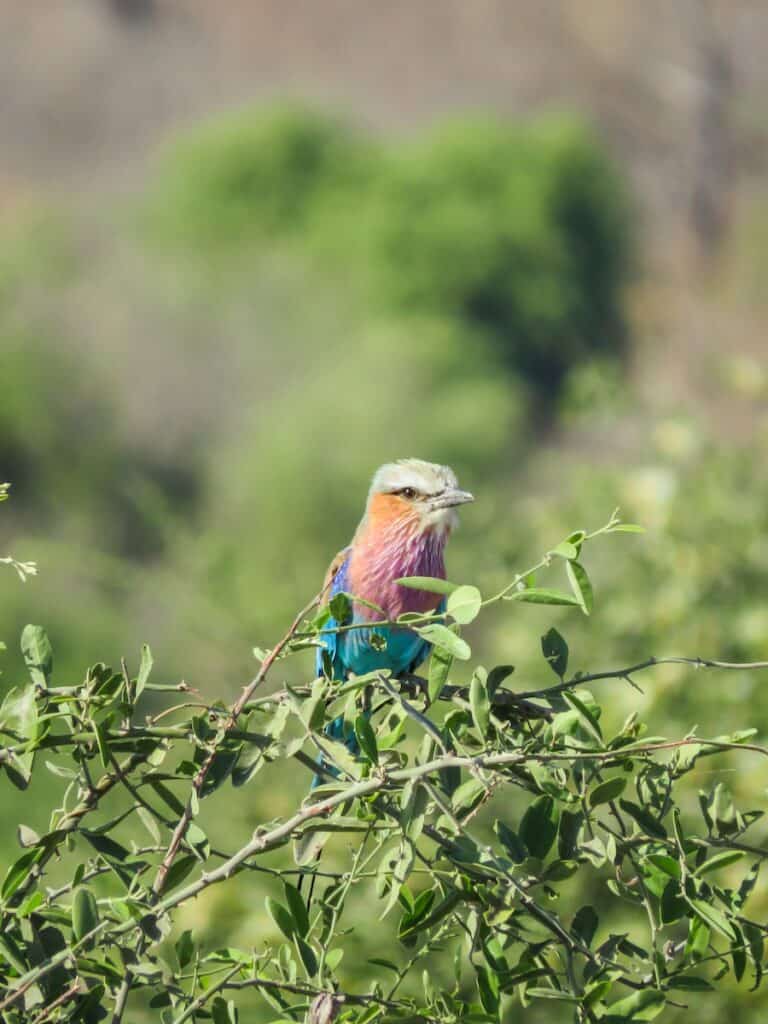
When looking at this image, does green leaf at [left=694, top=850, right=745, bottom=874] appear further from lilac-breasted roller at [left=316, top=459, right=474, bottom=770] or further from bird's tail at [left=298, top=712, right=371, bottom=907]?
lilac-breasted roller at [left=316, top=459, right=474, bottom=770]

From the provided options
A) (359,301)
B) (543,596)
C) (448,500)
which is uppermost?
(359,301)

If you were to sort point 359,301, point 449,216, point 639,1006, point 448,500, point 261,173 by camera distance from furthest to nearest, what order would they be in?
point 261,173 → point 449,216 → point 359,301 → point 448,500 → point 639,1006

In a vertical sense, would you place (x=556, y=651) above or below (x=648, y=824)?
above

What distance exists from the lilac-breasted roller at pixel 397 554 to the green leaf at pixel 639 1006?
113cm

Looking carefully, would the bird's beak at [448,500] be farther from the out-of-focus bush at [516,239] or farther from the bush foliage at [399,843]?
the out-of-focus bush at [516,239]

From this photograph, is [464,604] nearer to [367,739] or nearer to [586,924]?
[367,739]

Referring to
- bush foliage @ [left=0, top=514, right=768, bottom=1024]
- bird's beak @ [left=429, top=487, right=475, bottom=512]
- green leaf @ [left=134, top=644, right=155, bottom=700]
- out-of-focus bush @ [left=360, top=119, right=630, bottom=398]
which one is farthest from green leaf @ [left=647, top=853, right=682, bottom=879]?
out-of-focus bush @ [left=360, top=119, right=630, bottom=398]

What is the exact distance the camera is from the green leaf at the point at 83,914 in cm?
121

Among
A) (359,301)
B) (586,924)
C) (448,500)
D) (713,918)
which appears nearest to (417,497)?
(448,500)

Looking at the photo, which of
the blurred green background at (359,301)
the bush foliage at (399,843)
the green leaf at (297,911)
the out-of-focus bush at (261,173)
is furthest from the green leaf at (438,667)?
the out-of-focus bush at (261,173)

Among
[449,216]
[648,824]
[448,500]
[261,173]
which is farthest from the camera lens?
[261,173]

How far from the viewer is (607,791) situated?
1.29m

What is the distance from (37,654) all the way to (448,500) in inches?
49.3

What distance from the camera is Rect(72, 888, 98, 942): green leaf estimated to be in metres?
1.21
